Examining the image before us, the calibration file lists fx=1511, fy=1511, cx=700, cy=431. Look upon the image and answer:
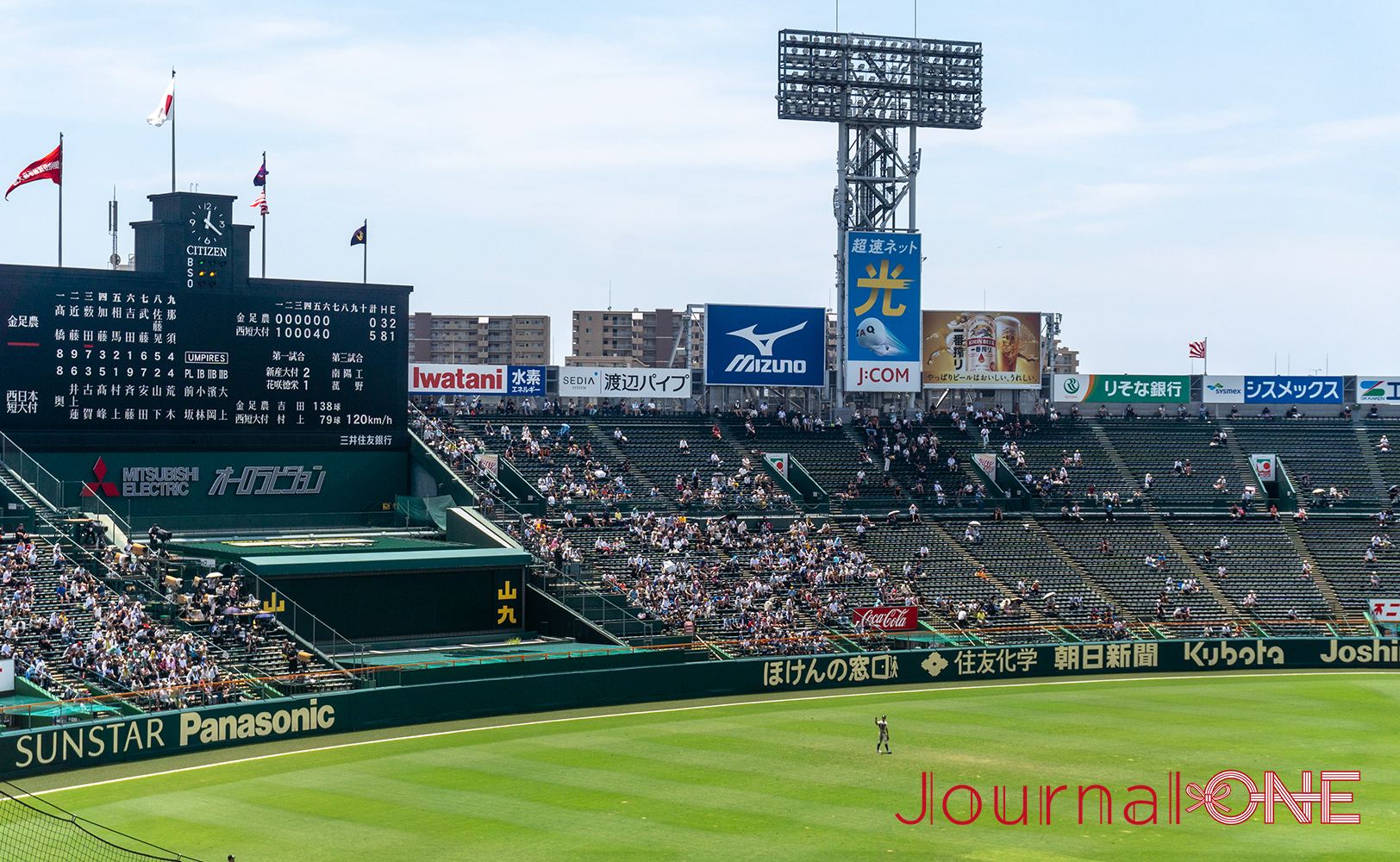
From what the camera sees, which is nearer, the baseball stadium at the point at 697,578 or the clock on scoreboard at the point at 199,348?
the baseball stadium at the point at 697,578

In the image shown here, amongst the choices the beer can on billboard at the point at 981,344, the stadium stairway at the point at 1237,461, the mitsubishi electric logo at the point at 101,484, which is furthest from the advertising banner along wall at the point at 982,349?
the mitsubishi electric logo at the point at 101,484

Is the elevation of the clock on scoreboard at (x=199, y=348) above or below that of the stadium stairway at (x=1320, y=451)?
above

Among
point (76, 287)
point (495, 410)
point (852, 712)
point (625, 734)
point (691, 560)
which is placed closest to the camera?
point (625, 734)

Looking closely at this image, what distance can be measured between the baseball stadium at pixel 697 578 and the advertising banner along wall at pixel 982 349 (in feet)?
0.52

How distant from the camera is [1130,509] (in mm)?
61531

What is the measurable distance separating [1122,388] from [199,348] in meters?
42.7

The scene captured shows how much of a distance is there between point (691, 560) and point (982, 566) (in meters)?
11.2

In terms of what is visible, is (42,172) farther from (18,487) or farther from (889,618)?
(889,618)

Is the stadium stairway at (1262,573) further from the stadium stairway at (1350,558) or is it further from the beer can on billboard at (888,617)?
the beer can on billboard at (888,617)

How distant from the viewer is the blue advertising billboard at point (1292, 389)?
7138 centimetres

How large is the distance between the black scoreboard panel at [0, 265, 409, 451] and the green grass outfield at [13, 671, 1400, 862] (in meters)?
13.9

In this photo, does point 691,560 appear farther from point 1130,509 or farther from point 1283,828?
point 1283,828

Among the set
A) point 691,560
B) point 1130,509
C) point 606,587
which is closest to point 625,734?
point 606,587

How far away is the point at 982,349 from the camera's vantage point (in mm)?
66875
